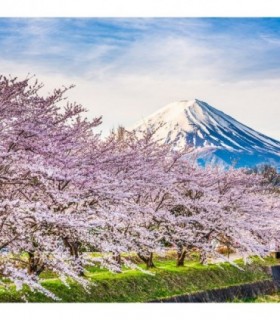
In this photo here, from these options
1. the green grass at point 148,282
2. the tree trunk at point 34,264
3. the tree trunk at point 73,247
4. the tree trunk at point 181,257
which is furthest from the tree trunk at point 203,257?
the tree trunk at point 34,264

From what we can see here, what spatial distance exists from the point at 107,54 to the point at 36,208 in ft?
7.83

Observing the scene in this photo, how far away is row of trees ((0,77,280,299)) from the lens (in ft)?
17.8

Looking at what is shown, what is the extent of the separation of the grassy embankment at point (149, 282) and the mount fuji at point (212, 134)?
193 cm

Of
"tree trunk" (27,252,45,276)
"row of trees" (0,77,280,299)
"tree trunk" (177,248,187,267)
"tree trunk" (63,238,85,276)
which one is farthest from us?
"tree trunk" (177,248,187,267)

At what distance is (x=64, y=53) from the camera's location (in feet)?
22.6

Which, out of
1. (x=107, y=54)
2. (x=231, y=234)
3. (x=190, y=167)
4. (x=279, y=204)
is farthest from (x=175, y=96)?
(x=279, y=204)

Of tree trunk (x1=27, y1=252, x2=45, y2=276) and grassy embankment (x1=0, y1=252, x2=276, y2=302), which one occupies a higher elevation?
tree trunk (x1=27, y1=252, x2=45, y2=276)

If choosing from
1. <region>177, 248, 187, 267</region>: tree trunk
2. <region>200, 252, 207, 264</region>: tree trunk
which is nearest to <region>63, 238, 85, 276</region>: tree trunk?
<region>177, 248, 187, 267</region>: tree trunk

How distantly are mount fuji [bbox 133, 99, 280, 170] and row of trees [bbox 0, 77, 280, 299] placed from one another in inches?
12.7

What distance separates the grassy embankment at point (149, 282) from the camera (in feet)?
22.9

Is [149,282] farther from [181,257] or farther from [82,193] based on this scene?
[82,193]

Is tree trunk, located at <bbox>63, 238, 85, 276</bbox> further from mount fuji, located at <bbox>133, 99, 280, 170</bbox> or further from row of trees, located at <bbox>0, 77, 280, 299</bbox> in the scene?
mount fuji, located at <bbox>133, 99, 280, 170</bbox>

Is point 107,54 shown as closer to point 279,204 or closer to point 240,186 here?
point 240,186

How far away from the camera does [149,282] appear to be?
8445mm
